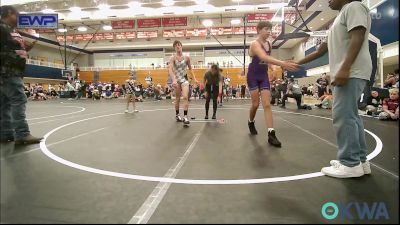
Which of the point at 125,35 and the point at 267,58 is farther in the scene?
the point at 125,35

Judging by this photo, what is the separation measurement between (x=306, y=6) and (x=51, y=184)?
61.8 ft

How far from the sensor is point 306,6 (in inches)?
705

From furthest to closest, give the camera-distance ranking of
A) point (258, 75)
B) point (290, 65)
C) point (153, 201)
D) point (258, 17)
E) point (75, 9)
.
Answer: point (258, 17)
point (75, 9)
point (258, 75)
point (290, 65)
point (153, 201)

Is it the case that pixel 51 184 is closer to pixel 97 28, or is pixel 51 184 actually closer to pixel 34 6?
pixel 34 6

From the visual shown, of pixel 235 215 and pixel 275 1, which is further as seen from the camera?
pixel 275 1

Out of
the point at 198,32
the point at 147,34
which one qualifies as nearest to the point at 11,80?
the point at 198,32

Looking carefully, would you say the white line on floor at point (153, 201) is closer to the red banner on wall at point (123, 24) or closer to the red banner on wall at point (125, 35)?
the red banner on wall at point (123, 24)

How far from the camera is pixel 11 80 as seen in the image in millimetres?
3795

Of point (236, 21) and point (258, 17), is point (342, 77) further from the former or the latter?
point (236, 21)

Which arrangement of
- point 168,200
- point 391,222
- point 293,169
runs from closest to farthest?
1. point 391,222
2. point 168,200
3. point 293,169

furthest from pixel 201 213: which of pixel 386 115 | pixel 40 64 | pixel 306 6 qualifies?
pixel 40 64

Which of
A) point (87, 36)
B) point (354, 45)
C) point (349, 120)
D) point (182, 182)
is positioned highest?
point (87, 36)

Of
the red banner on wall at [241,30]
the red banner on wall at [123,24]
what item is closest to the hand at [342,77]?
the red banner on wall at [241,30]

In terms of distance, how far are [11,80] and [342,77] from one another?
3.86 m
